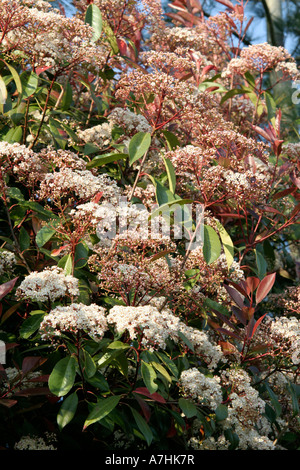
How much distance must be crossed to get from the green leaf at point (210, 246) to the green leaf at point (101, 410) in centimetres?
70

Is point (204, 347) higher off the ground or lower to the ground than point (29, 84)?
lower

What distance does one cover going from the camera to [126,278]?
2.00 meters

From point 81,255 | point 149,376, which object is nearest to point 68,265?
point 81,255

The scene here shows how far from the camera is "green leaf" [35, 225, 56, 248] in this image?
216 cm

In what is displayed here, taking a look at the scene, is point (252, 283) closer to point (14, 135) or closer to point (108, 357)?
point (108, 357)

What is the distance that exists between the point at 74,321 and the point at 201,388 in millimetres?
633

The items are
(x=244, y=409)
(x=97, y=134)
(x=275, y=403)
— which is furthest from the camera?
(x=97, y=134)

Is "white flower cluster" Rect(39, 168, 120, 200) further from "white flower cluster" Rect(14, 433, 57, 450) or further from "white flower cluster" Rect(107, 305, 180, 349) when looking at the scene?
"white flower cluster" Rect(14, 433, 57, 450)

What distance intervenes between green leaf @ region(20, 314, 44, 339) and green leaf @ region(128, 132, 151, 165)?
806mm

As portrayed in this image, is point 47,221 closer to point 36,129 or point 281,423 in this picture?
point 36,129

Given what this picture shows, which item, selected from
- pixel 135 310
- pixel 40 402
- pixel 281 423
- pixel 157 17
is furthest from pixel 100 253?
pixel 157 17

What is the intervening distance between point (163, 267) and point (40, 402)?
72 cm

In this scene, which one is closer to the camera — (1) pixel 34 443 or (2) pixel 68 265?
(1) pixel 34 443

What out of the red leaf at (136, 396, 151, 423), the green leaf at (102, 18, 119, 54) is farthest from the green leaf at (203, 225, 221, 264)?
the green leaf at (102, 18, 119, 54)
